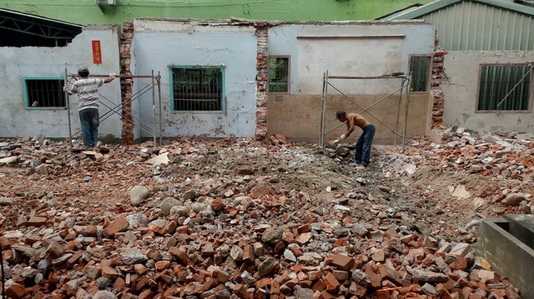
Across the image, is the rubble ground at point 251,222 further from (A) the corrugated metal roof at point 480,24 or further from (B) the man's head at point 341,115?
(A) the corrugated metal roof at point 480,24

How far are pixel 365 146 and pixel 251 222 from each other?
458 cm

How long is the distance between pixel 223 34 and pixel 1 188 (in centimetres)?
648

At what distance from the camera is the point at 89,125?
903cm

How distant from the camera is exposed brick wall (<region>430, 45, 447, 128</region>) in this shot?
10805mm

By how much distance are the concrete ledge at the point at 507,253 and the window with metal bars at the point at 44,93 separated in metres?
10.2

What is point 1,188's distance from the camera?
6.41 meters

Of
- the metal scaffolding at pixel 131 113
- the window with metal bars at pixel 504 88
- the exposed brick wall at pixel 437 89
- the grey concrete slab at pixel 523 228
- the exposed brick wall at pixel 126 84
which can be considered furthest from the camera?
the window with metal bars at pixel 504 88

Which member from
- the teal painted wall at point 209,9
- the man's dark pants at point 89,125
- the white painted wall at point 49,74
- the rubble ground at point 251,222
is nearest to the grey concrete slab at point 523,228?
the rubble ground at point 251,222

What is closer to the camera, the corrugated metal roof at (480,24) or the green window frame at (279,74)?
the green window frame at (279,74)

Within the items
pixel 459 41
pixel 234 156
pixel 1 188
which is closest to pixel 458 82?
pixel 459 41

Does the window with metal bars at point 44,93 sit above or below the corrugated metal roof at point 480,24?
below

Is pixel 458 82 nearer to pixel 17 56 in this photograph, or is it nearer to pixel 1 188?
pixel 1 188

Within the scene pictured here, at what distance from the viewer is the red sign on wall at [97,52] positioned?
1001cm

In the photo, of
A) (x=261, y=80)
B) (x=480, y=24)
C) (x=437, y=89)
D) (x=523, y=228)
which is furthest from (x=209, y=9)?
(x=523, y=228)
